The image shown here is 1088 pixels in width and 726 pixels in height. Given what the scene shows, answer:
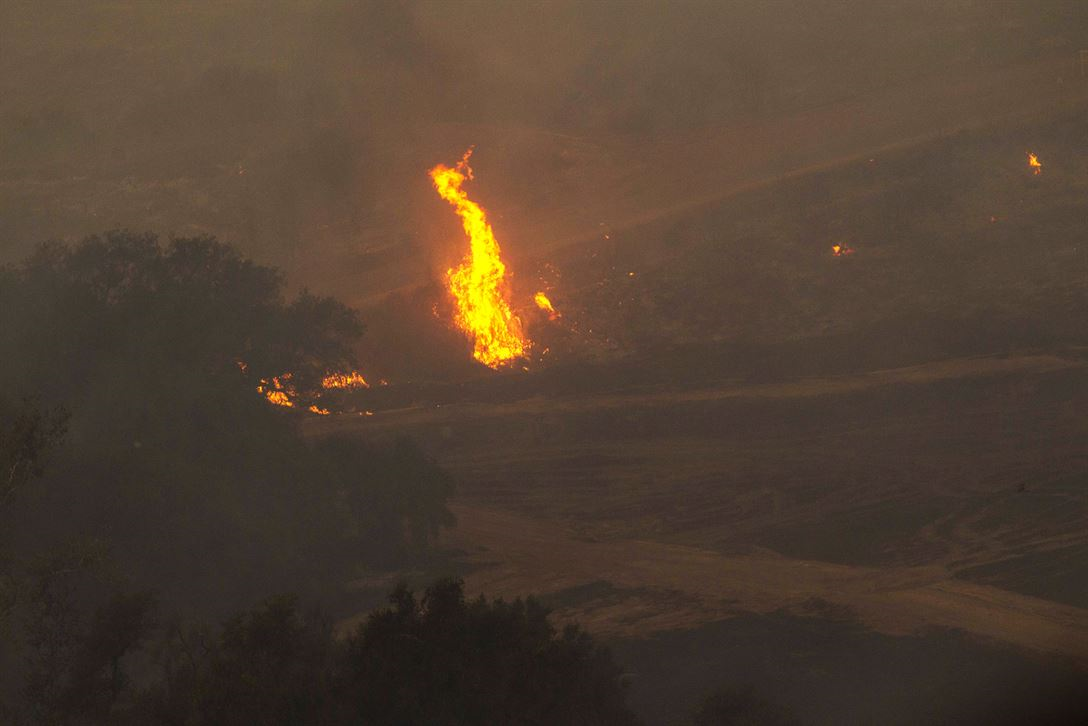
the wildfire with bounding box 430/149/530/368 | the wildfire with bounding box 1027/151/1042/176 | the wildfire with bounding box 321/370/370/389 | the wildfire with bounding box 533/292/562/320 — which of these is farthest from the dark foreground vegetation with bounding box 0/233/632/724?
the wildfire with bounding box 1027/151/1042/176

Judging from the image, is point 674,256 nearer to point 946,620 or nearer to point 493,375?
point 493,375

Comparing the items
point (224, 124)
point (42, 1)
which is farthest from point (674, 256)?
point (42, 1)

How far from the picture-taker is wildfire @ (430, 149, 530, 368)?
43.8 meters

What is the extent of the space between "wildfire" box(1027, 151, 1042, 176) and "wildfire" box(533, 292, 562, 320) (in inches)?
785

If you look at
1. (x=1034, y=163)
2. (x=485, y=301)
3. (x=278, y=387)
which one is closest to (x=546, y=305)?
(x=485, y=301)

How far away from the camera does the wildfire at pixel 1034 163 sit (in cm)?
4675

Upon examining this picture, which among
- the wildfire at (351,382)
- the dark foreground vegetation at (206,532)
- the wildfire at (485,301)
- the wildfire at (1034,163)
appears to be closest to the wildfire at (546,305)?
the wildfire at (485,301)

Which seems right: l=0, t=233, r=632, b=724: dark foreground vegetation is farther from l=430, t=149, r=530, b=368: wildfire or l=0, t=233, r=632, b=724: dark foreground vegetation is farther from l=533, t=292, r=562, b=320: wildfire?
l=533, t=292, r=562, b=320: wildfire

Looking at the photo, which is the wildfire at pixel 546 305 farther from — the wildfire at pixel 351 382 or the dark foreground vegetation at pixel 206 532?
the dark foreground vegetation at pixel 206 532

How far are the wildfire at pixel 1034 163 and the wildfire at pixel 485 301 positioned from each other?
2145 cm

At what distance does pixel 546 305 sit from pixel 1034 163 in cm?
2050

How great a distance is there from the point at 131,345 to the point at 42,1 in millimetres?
63337

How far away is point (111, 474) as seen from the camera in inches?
998

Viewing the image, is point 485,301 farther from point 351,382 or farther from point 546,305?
point 351,382
